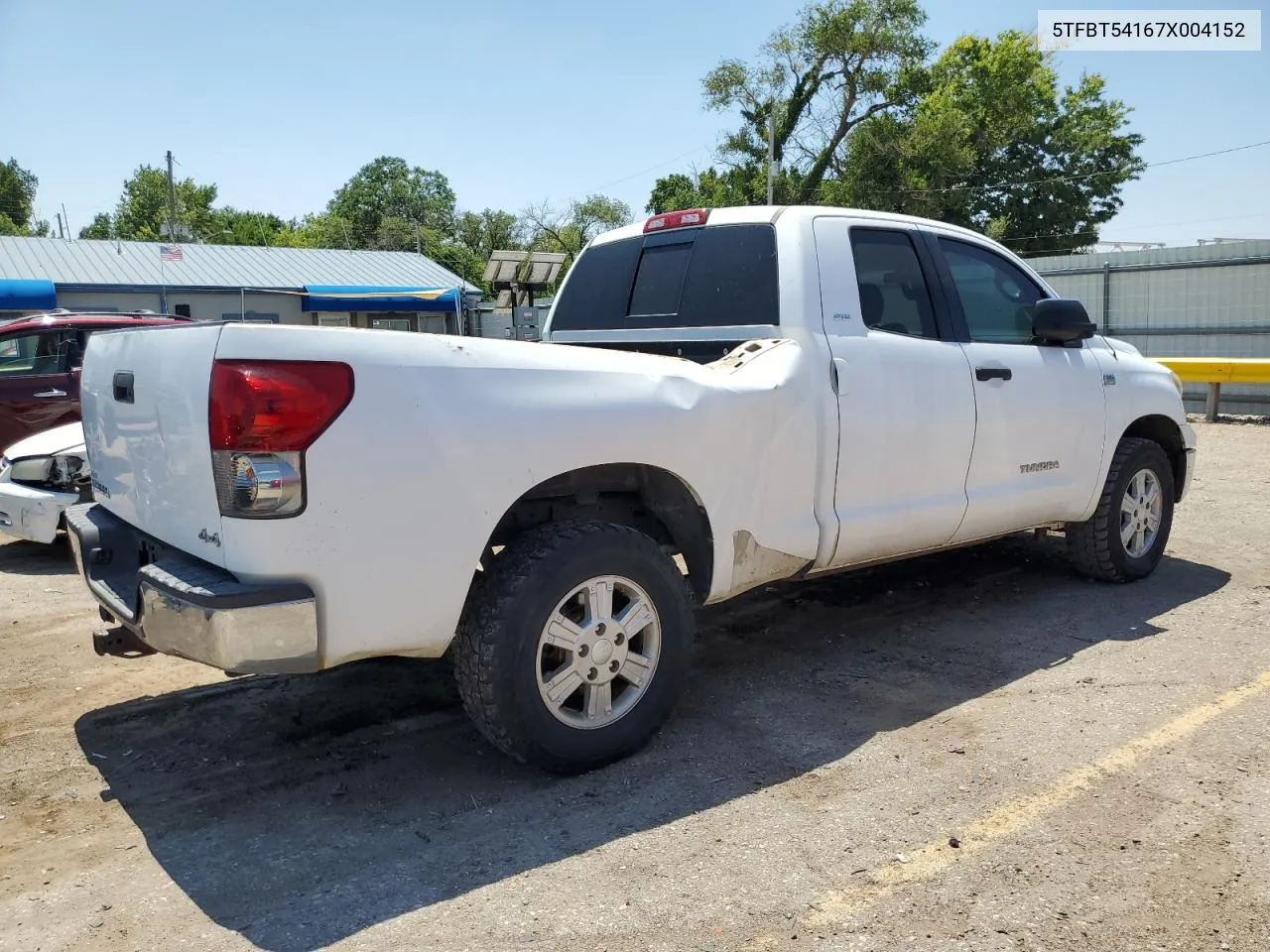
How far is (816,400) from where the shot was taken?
13.3ft

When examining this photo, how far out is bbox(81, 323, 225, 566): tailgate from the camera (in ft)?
9.44

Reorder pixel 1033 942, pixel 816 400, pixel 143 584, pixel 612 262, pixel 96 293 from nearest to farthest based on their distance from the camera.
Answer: pixel 1033 942 → pixel 143 584 → pixel 816 400 → pixel 612 262 → pixel 96 293

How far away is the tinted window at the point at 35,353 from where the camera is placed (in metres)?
8.36

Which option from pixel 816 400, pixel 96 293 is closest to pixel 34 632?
pixel 816 400

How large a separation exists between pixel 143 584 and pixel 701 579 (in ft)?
6.35

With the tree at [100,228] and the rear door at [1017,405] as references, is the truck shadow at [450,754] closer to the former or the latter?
the rear door at [1017,405]

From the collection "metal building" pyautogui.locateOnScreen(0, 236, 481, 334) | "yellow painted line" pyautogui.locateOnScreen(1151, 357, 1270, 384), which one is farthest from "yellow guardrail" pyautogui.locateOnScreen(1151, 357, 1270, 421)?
"metal building" pyautogui.locateOnScreen(0, 236, 481, 334)

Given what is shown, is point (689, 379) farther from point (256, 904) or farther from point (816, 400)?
point (256, 904)

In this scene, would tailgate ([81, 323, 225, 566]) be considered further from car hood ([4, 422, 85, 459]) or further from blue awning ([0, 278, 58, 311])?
blue awning ([0, 278, 58, 311])

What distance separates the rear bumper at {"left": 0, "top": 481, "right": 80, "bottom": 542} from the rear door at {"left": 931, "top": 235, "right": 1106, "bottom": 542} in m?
5.43

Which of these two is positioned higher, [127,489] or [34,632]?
[127,489]

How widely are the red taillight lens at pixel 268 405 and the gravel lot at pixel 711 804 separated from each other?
4.06 feet

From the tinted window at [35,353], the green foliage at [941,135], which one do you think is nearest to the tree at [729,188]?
the green foliage at [941,135]

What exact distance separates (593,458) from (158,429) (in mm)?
1353
